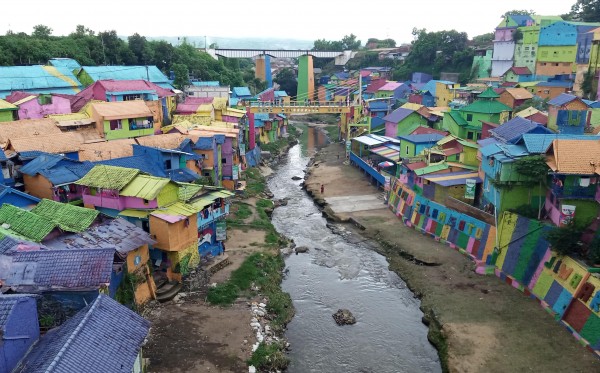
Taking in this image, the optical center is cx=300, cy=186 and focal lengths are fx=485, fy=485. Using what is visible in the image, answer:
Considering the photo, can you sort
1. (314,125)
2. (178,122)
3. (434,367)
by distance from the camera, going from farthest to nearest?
(314,125)
(178,122)
(434,367)

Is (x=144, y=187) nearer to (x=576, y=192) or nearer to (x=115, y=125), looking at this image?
(x=115, y=125)

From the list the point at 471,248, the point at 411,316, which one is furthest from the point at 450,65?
the point at 411,316

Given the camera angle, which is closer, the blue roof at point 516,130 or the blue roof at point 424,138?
the blue roof at point 516,130

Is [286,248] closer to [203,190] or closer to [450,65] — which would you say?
[203,190]

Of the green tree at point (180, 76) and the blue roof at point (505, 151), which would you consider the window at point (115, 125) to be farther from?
the blue roof at point (505, 151)

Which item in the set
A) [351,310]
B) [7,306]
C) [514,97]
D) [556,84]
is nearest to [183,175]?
[351,310]

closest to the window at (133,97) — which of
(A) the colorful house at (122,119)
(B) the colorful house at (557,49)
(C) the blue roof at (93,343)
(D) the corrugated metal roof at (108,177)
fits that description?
(A) the colorful house at (122,119)
